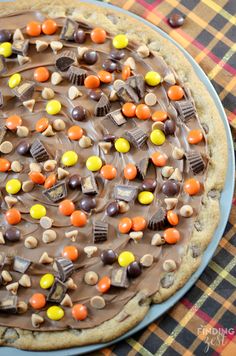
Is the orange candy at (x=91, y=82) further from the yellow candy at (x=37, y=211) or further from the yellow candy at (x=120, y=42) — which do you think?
the yellow candy at (x=37, y=211)

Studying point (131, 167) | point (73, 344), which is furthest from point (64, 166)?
point (73, 344)

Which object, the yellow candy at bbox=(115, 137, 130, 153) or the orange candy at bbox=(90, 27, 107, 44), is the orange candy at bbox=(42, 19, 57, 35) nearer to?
the orange candy at bbox=(90, 27, 107, 44)

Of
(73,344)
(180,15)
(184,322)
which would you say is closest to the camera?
(73,344)

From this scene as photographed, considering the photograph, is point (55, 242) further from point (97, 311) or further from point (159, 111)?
point (159, 111)

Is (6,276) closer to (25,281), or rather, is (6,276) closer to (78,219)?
(25,281)

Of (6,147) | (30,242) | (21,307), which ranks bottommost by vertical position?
(21,307)

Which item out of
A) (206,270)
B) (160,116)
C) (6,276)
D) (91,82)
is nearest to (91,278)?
(6,276)
